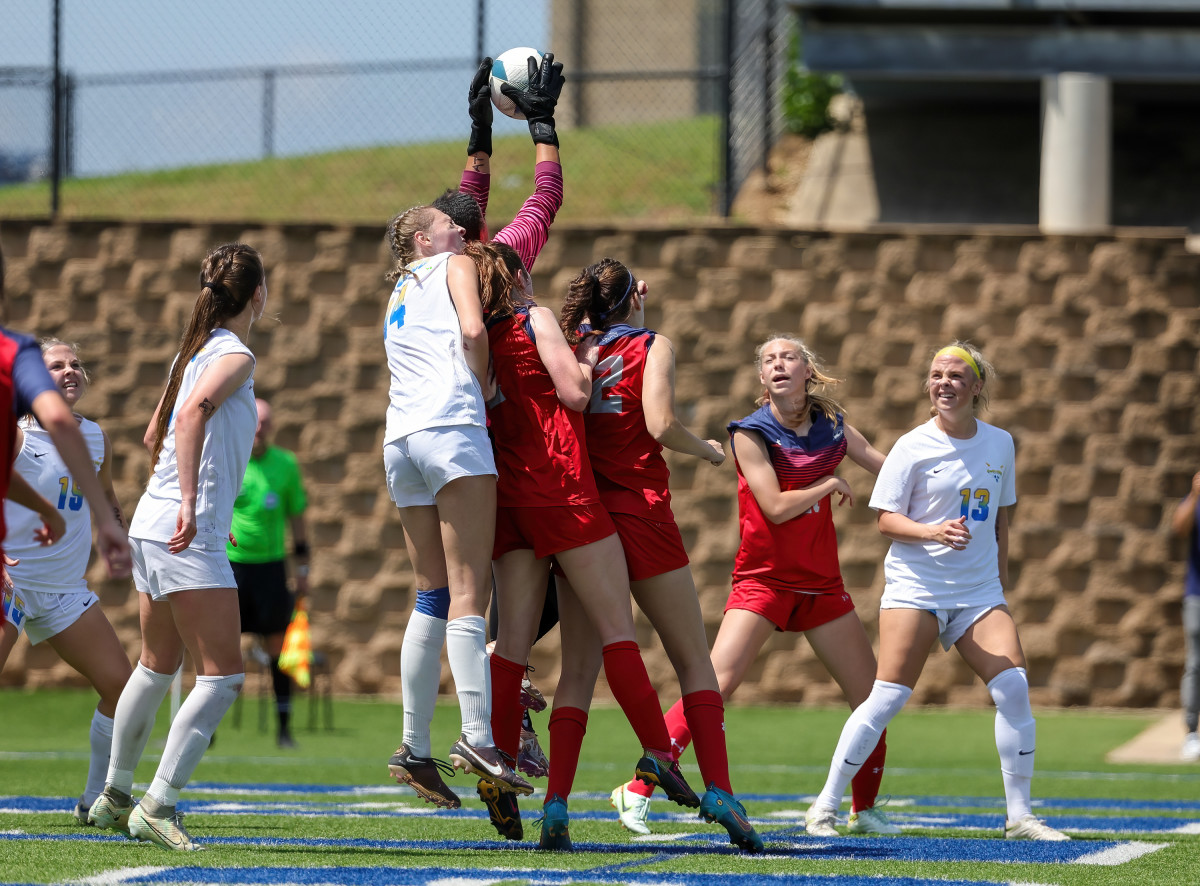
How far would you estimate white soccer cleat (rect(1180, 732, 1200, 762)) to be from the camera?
9.04 meters

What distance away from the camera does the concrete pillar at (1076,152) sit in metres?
12.5

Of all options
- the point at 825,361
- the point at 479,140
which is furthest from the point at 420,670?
the point at 825,361

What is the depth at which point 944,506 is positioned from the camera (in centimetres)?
562

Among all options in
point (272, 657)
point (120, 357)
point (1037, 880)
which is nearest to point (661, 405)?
point (1037, 880)

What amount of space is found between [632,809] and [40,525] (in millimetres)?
2619

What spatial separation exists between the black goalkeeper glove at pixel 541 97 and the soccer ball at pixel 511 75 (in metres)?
0.02

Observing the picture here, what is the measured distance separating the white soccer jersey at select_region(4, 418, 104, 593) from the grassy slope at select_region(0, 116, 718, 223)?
8575 millimetres

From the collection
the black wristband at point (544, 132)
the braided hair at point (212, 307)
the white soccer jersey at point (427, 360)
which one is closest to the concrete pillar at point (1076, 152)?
the black wristband at point (544, 132)

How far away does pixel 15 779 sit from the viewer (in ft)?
25.4

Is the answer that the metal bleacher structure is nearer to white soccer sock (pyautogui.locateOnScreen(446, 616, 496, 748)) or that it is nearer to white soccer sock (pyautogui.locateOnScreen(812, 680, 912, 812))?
white soccer sock (pyautogui.locateOnScreen(812, 680, 912, 812))

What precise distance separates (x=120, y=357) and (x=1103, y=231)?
8.25 m

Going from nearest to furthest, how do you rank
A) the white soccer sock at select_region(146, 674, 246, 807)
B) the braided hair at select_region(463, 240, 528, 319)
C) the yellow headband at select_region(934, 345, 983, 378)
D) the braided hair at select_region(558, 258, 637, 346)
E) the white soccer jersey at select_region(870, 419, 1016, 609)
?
the white soccer sock at select_region(146, 674, 246, 807)
the braided hair at select_region(463, 240, 528, 319)
the braided hair at select_region(558, 258, 637, 346)
the white soccer jersey at select_region(870, 419, 1016, 609)
the yellow headband at select_region(934, 345, 983, 378)

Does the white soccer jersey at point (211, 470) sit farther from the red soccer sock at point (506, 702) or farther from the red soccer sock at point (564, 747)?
the red soccer sock at point (564, 747)

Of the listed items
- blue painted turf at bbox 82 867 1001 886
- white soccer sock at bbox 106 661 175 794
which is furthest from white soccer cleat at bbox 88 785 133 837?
blue painted turf at bbox 82 867 1001 886
